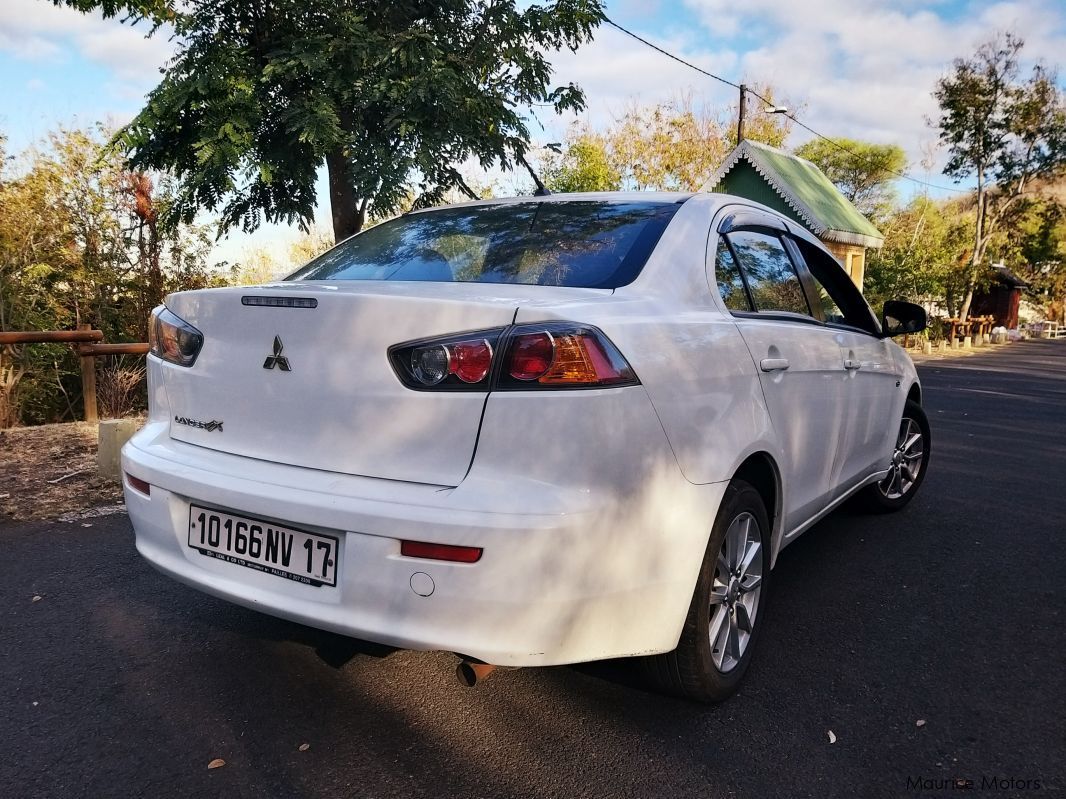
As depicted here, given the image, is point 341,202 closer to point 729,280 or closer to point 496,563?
point 729,280

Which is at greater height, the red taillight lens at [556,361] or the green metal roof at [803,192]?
the green metal roof at [803,192]

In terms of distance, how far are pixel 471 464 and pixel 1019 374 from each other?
59.6ft

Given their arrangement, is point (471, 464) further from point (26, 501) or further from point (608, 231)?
point (26, 501)

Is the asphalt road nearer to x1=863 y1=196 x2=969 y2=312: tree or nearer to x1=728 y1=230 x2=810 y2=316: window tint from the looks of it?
x1=728 y1=230 x2=810 y2=316: window tint

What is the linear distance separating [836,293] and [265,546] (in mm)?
3039

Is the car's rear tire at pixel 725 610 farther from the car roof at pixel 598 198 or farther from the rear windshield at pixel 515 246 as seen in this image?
the car roof at pixel 598 198

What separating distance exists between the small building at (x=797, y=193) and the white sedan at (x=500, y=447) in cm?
2015

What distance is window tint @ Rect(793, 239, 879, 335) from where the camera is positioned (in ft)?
12.2

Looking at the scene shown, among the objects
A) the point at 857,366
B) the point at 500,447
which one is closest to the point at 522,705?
the point at 500,447

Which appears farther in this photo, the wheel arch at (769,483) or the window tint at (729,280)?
the window tint at (729,280)

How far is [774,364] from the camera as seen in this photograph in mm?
2750


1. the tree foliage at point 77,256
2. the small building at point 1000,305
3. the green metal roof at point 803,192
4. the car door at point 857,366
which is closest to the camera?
the car door at point 857,366

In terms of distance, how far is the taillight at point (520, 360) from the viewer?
1.95m

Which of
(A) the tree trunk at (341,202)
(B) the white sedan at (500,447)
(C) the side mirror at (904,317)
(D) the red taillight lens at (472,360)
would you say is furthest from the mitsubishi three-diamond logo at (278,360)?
(A) the tree trunk at (341,202)
